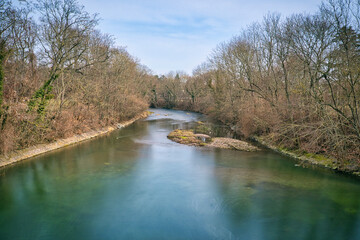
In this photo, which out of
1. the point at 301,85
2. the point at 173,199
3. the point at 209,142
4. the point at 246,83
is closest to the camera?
the point at 173,199

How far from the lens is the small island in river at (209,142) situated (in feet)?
66.8

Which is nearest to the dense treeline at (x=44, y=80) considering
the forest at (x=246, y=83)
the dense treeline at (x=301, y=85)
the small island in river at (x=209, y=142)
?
the forest at (x=246, y=83)

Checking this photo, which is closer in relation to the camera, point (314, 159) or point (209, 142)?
point (314, 159)

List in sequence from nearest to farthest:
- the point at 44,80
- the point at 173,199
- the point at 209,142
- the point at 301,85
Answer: the point at 173,199 < the point at 301,85 < the point at 44,80 < the point at 209,142

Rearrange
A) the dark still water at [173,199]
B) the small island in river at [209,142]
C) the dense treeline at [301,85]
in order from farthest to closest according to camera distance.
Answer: the small island in river at [209,142]
the dense treeline at [301,85]
the dark still water at [173,199]

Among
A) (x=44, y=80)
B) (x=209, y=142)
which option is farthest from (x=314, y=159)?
(x=44, y=80)

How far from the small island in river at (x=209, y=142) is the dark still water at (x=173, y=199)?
354 cm

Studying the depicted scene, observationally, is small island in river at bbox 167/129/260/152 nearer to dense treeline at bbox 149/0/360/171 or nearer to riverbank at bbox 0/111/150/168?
dense treeline at bbox 149/0/360/171

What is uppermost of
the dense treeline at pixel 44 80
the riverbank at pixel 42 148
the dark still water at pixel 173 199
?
the dense treeline at pixel 44 80

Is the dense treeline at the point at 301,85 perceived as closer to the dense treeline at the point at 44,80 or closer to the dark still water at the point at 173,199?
the dark still water at the point at 173,199

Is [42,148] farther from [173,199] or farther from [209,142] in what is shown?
[209,142]

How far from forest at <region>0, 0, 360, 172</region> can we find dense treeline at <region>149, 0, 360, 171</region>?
0.07 meters

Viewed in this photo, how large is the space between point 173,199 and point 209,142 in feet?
41.2

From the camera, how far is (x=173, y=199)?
1041cm
